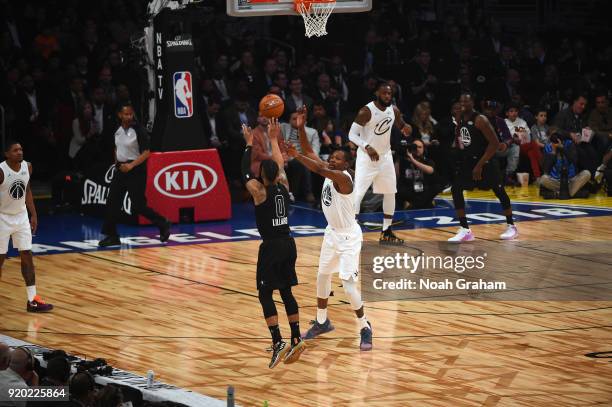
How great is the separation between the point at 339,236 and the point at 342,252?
0.15 metres

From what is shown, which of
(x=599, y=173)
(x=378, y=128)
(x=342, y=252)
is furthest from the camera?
(x=599, y=173)

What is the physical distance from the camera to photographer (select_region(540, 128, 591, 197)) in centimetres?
1953

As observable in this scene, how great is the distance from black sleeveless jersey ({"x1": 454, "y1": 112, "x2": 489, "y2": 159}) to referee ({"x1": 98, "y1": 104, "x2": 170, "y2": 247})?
4.09 meters

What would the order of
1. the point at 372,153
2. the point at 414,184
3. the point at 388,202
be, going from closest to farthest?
the point at 372,153
the point at 388,202
the point at 414,184

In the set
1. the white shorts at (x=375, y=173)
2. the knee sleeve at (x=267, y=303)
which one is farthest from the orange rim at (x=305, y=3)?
the knee sleeve at (x=267, y=303)

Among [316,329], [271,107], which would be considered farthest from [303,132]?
[316,329]

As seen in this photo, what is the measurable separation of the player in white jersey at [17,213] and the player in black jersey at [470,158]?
19.2ft

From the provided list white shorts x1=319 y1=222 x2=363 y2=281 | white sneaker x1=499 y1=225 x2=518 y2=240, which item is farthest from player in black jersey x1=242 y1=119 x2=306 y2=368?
white sneaker x1=499 y1=225 x2=518 y2=240

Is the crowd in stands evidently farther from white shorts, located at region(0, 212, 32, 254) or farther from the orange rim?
white shorts, located at region(0, 212, 32, 254)

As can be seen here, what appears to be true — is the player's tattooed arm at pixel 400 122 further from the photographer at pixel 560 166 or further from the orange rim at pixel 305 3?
the photographer at pixel 560 166

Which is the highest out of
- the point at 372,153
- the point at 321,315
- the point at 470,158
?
the point at 372,153

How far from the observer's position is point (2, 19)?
2102 centimetres

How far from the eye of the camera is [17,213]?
39.3 ft

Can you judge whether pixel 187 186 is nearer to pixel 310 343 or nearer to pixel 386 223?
pixel 386 223
